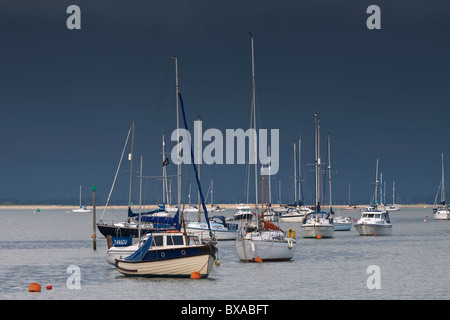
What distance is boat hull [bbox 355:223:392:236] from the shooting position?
97.0 m

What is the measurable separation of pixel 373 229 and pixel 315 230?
1104 cm

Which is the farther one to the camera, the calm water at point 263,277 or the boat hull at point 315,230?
the boat hull at point 315,230

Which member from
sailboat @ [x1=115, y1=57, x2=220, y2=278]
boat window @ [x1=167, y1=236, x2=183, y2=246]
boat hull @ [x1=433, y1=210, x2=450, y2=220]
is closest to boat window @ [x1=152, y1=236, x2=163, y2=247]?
sailboat @ [x1=115, y1=57, x2=220, y2=278]

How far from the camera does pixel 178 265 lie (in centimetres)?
4603

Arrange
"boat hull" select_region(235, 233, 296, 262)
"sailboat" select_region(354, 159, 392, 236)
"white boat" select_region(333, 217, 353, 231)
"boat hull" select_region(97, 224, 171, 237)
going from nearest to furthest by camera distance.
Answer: "boat hull" select_region(235, 233, 296, 262)
"boat hull" select_region(97, 224, 171, 237)
"sailboat" select_region(354, 159, 392, 236)
"white boat" select_region(333, 217, 353, 231)

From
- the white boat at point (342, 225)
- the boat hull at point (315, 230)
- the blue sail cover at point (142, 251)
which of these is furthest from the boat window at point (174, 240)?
the white boat at point (342, 225)

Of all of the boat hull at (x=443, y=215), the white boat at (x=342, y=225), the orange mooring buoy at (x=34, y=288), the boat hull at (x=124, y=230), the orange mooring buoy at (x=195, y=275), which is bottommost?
the boat hull at (x=443, y=215)

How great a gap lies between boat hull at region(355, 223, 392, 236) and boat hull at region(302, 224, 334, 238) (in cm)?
788

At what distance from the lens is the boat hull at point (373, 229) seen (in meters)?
97.0

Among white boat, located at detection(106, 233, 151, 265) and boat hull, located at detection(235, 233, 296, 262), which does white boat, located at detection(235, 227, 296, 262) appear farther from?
white boat, located at detection(106, 233, 151, 265)

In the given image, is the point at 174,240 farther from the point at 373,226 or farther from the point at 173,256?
the point at 373,226

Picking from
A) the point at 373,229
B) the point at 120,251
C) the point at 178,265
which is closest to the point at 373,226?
the point at 373,229

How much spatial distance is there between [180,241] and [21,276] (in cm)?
1361

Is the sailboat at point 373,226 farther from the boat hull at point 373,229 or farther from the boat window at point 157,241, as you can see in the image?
the boat window at point 157,241
